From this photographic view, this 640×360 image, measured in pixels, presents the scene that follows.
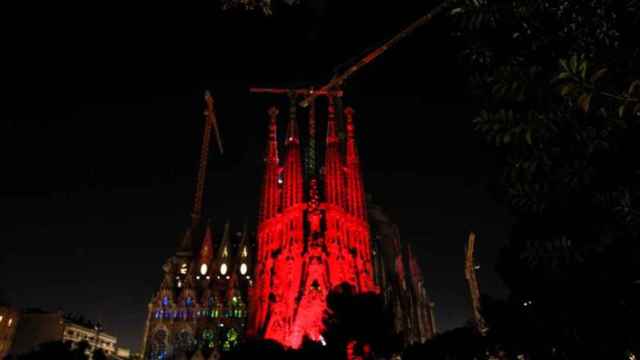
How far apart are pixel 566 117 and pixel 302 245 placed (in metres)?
62.3

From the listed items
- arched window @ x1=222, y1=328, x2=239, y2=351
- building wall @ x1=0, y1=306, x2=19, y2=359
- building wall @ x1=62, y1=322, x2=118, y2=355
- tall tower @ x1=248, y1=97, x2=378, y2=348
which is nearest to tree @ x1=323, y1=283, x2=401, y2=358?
tall tower @ x1=248, y1=97, x2=378, y2=348

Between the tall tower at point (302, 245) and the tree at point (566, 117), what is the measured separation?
171ft

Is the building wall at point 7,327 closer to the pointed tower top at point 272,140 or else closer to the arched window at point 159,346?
the arched window at point 159,346

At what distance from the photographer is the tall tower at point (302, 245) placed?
191 ft

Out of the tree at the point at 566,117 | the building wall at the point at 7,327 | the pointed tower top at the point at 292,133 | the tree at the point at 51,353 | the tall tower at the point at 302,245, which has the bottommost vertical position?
the tree at the point at 51,353

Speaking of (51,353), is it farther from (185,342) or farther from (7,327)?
(7,327)

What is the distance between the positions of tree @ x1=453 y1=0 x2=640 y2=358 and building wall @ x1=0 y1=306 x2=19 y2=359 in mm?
77501

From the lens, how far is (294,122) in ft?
261

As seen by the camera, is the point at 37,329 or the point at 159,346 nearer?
the point at 159,346

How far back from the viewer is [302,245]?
65750mm

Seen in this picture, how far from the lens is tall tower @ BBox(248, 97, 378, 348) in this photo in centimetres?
5822

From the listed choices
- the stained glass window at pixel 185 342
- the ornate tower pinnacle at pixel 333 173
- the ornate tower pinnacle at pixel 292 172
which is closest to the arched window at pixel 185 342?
the stained glass window at pixel 185 342

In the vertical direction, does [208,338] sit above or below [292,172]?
below

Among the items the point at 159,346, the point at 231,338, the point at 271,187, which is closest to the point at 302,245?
the point at 271,187
